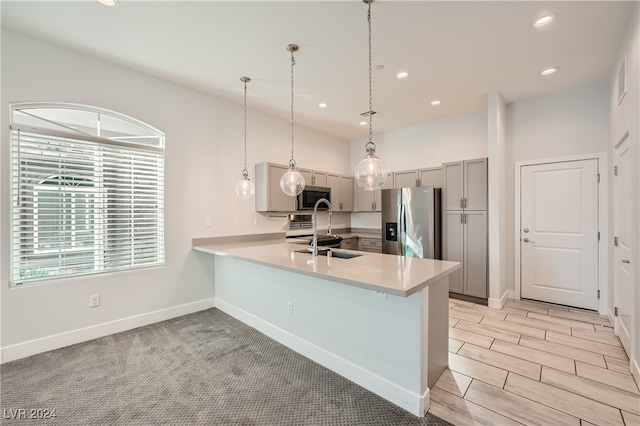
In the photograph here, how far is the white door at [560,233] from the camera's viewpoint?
357 cm

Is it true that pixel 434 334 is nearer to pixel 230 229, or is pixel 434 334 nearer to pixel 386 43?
pixel 386 43

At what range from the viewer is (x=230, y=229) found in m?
4.07

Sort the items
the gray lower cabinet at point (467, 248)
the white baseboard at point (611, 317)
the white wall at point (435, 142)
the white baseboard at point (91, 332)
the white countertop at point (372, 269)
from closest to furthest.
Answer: the white countertop at point (372, 269)
the white baseboard at point (91, 332)
the white baseboard at point (611, 317)
the gray lower cabinet at point (467, 248)
the white wall at point (435, 142)

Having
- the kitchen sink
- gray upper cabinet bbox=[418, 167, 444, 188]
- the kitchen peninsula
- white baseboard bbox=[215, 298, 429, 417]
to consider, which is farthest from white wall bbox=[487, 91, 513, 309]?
white baseboard bbox=[215, 298, 429, 417]

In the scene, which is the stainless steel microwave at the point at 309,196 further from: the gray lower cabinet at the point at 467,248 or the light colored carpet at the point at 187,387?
the light colored carpet at the point at 187,387

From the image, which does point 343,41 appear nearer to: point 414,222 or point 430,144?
point 414,222

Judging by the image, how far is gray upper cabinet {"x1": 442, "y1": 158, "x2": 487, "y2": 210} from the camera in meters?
3.94

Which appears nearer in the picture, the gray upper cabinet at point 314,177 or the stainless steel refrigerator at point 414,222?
the stainless steel refrigerator at point 414,222

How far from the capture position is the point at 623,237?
8.44ft

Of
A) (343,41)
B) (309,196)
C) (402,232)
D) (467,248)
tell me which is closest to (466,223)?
(467,248)

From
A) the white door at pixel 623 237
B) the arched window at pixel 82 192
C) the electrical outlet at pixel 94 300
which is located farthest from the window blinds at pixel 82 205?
the white door at pixel 623 237

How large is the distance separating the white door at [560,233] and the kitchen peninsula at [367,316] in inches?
101

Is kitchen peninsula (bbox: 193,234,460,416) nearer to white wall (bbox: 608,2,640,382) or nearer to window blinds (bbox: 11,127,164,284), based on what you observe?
window blinds (bbox: 11,127,164,284)

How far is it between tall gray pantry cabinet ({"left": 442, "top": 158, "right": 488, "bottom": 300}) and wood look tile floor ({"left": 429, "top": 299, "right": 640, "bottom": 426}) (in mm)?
748
